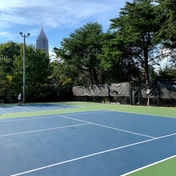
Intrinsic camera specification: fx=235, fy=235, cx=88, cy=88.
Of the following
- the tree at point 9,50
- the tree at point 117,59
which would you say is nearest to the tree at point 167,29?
the tree at point 117,59

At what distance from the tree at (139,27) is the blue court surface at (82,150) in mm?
12040

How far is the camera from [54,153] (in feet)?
16.6

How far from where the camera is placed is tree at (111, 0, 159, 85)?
18203mm

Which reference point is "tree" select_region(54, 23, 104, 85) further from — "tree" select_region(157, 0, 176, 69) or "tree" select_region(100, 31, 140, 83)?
"tree" select_region(157, 0, 176, 69)

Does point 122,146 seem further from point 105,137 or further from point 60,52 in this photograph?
point 60,52

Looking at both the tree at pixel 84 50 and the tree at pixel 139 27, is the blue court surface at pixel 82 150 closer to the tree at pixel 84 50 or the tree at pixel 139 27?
the tree at pixel 139 27

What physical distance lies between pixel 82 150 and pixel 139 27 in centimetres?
1514

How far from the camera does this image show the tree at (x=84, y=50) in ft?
83.3

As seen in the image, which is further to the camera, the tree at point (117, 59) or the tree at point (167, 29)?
the tree at point (117, 59)

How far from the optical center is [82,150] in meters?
5.25

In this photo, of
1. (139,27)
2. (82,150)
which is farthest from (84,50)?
(82,150)

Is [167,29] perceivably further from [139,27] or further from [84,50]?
[84,50]

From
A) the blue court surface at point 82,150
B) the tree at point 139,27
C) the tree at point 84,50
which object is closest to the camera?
the blue court surface at point 82,150

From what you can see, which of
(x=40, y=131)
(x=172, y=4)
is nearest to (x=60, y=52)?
(x=172, y=4)
